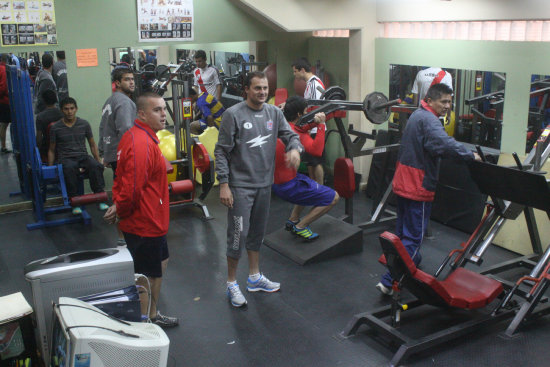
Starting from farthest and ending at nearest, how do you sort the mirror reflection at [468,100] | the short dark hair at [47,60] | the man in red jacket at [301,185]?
the short dark hair at [47,60] < the mirror reflection at [468,100] < the man in red jacket at [301,185]

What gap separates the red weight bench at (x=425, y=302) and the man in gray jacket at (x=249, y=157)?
925 mm

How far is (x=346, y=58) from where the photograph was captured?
277 inches

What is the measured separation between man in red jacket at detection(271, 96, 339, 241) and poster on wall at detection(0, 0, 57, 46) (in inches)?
116

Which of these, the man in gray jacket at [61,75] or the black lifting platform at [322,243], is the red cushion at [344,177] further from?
the man in gray jacket at [61,75]

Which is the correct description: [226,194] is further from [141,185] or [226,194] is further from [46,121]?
[46,121]

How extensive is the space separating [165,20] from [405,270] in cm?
438

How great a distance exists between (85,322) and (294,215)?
9.50 ft

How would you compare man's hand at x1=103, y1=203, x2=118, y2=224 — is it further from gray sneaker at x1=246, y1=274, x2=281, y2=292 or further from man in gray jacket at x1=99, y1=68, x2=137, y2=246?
man in gray jacket at x1=99, y1=68, x2=137, y2=246

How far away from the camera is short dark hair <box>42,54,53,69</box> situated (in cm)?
666

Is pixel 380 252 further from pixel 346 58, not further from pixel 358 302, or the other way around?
pixel 346 58

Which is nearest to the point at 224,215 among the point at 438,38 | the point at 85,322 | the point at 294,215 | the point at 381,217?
the point at 294,215

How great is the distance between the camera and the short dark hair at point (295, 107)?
4742mm

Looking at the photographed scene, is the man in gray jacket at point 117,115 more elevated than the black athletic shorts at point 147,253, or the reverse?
the man in gray jacket at point 117,115

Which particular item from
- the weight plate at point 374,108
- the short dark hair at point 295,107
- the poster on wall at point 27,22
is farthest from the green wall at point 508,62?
the poster on wall at point 27,22
